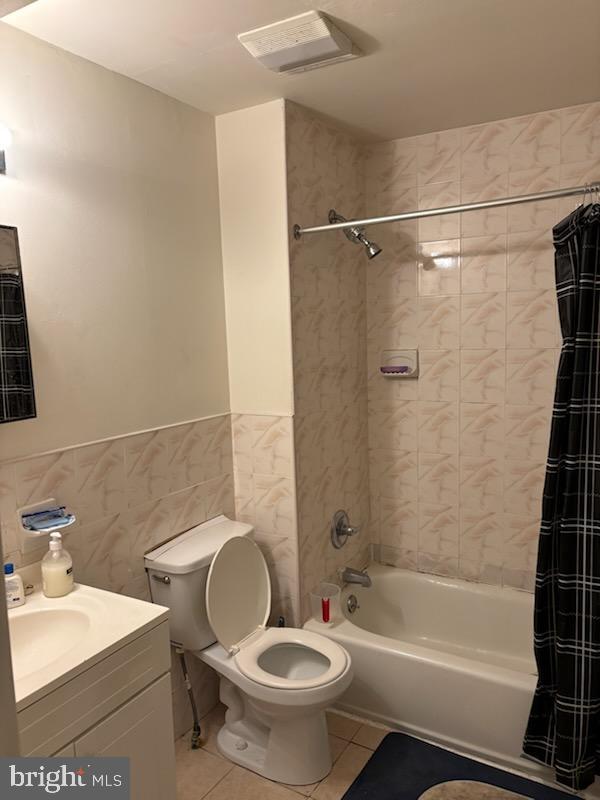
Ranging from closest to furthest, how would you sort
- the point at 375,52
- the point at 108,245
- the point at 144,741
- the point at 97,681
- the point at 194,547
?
the point at 97,681 < the point at 144,741 < the point at 375,52 < the point at 108,245 < the point at 194,547

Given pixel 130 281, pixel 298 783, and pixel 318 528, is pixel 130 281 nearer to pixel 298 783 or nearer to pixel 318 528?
pixel 318 528

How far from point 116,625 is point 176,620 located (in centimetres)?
65

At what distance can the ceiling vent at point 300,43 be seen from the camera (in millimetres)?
1697

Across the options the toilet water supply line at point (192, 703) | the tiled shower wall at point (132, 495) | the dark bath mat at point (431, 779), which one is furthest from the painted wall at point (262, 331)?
the dark bath mat at point (431, 779)

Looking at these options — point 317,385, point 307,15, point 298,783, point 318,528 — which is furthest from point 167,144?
point 298,783

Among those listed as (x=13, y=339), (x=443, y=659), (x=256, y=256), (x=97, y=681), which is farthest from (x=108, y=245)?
(x=443, y=659)

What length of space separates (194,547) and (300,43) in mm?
1741

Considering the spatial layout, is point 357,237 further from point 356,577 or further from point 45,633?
point 45,633

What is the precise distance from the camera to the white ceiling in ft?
5.41

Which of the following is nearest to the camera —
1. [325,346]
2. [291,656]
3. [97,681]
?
[97,681]

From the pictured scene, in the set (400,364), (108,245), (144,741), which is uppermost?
(108,245)

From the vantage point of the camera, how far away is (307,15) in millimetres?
1658

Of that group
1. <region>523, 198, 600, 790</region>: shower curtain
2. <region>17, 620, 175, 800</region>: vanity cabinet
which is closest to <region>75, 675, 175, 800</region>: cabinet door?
<region>17, 620, 175, 800</region>: vanity cabinet

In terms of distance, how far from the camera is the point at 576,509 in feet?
6.59
